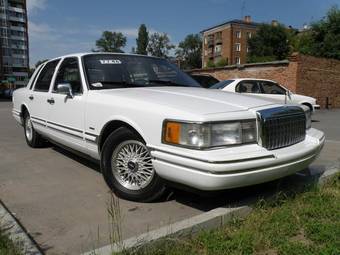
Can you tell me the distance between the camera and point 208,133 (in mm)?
3250

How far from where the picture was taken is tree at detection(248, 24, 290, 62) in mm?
58719

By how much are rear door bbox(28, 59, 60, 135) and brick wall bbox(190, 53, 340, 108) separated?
584 inches

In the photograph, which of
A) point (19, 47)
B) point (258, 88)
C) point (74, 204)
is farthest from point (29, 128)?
point (19, 47)

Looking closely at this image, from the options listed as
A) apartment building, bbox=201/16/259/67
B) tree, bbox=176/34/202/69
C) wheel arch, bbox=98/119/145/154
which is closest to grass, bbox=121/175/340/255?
wheel arch, bbox=98/119/145/154

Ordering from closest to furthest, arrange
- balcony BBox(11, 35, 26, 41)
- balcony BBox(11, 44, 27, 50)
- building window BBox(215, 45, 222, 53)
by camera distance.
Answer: building window BBox(215, 45, 222, 53)
balcony BBox(11, 35, 26, 41)
balcony BBox(11, 44, 27, 50)

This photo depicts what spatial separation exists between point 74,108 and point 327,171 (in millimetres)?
3230

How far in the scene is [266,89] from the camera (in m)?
13.1

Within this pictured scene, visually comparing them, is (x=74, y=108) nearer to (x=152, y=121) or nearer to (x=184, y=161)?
(x=152, y=121)

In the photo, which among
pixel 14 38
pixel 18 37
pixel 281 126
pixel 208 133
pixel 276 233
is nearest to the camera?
pixel 276 233

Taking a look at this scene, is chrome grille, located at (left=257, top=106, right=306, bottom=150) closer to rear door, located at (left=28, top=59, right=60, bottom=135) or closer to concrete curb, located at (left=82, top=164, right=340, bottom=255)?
concrete curb, located at (left=82, top=164, right=340, bottom=255)

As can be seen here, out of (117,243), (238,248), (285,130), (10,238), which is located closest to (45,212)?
(10,238)

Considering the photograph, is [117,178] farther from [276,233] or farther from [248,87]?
[248,87]

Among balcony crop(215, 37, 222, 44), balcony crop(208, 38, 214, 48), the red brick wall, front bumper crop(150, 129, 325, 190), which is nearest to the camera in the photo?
front bumper crop(150, 129, 325, 190)

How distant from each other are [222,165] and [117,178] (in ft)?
4.52
